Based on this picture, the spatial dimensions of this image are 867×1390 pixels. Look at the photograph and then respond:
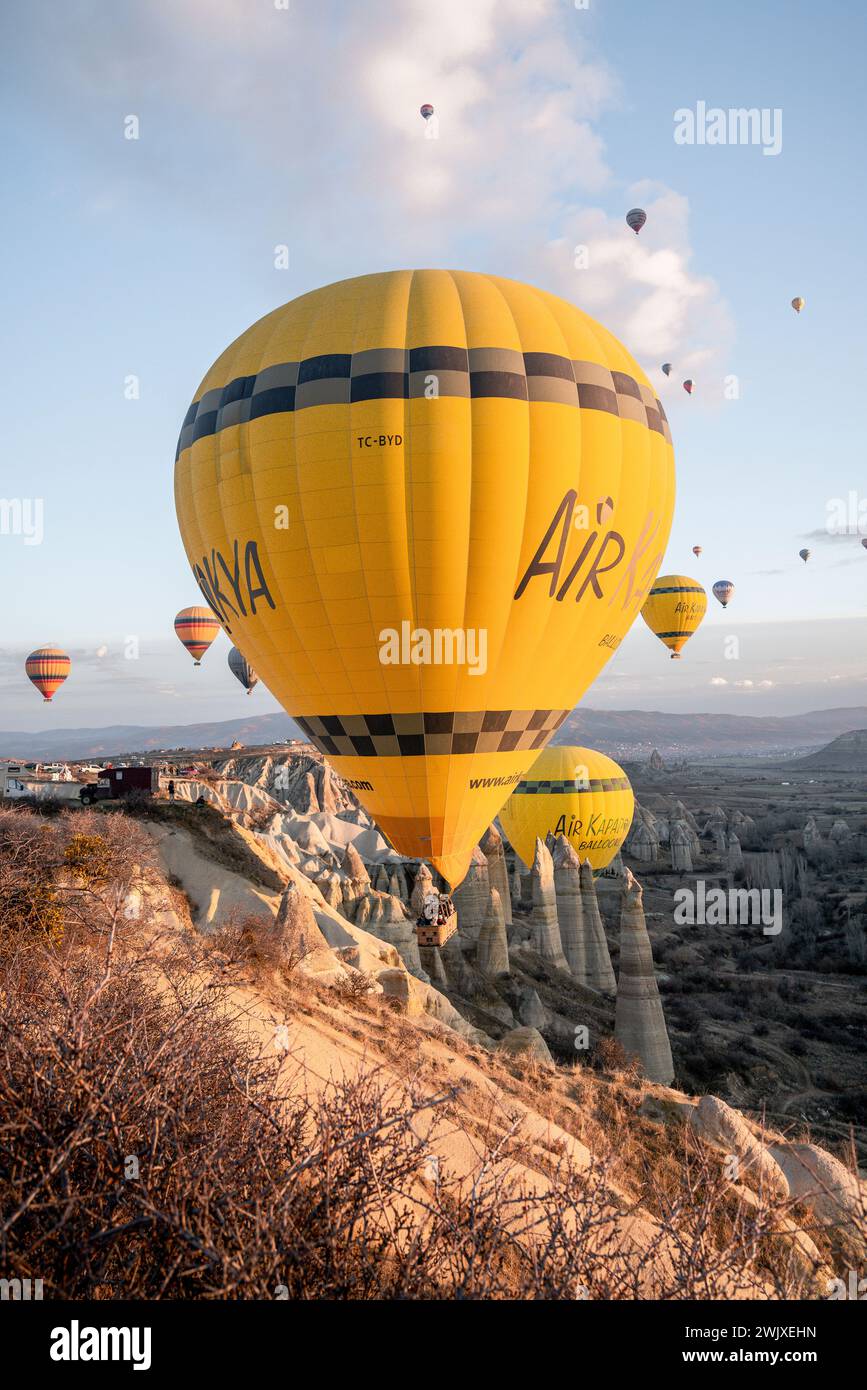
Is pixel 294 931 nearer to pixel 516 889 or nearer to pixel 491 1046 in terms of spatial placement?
pixel 491 1046

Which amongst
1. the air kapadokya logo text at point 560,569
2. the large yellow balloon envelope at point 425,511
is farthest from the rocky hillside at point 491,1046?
the air kapadokya logo text at point 560,569

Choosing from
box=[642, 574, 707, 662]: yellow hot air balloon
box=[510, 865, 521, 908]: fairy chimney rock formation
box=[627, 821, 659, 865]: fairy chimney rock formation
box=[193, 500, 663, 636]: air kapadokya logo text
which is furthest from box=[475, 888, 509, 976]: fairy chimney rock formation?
box=[627, 821, 659, 865]: fairy chimney rock formation

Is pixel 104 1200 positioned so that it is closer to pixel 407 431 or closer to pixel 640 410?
pixel 407 431

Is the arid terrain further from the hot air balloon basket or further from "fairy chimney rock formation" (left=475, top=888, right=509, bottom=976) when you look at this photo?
the hot air balloon basket

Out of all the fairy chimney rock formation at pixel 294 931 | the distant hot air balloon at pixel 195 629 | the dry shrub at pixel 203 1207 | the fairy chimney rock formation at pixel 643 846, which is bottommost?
the fairy chimney rock formation at pixel 643 846

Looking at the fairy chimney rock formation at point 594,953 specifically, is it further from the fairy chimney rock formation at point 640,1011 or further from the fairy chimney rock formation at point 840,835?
the fairy chimney rock formation at point 840,835

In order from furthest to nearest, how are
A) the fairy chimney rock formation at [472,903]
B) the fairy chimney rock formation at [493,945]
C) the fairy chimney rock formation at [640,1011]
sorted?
1. the fairy chimney rock formation at [472,903]
2. the fairy chimney rock formation at [493,945]
3. the fairy chimney rock formation at [640,1011]

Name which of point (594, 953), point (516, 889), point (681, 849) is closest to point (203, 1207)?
point (594, 953)

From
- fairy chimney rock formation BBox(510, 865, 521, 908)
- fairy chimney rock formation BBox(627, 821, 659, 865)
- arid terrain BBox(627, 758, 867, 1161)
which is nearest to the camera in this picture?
arid terrain BBox(627, 758, 867, 1161)
